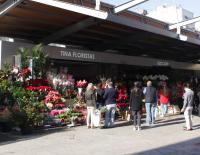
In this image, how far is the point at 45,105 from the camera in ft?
53.7

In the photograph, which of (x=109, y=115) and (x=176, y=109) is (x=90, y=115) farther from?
(x=176, y=109)

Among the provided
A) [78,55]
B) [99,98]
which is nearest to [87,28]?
[78,55]

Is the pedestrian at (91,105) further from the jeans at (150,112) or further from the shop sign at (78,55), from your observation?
the shop sign at (78,55)

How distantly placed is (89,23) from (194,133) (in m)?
6.61

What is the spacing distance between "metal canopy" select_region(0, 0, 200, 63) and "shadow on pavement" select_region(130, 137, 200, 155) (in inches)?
221

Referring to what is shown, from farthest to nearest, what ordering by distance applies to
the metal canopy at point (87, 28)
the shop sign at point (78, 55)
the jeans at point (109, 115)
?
the shop sign at point (78, 55) → the metal canopy at point (87, 28) → the jeans at point (109, 115)

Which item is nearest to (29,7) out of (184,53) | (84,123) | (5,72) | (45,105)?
(5,72)

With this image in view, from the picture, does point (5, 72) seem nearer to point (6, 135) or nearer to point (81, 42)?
point (6, 135)

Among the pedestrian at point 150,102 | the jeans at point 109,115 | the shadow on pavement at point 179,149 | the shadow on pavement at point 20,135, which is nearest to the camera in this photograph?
the shadow on pavement at point 179,149

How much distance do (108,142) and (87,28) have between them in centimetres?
842

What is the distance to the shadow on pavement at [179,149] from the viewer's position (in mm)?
11062

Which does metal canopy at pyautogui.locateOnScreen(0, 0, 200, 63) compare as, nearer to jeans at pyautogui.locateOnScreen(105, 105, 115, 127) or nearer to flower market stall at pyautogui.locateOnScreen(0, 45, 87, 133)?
flower market stall at pyautogui.locateOnScreen(0, 45, 87, 133)

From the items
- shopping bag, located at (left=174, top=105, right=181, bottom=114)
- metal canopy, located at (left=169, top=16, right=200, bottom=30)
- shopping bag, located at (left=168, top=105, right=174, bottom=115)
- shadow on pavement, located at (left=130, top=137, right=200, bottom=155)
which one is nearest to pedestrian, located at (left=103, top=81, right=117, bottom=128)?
shadow on pavement, located at (left=130, top=137, right=200, bottom=155)

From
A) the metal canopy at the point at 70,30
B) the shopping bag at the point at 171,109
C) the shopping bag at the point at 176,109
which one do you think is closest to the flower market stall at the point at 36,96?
the metal canopy at the point at 70,30
